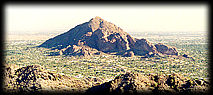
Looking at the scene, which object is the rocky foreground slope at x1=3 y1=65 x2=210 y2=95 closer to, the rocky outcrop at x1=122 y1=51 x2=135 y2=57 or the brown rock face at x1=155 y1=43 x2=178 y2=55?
the rocky outcrop at x1=122 y1=51 x2=135 y2=57

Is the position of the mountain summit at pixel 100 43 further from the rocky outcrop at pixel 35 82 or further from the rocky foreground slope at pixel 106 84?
the rocky foreground slope at pixel 106 84

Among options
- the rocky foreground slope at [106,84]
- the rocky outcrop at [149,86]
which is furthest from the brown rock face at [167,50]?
the rocky outcrop at [149,86]

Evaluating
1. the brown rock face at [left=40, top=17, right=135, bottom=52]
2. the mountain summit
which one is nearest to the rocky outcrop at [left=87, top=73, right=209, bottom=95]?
the mountain summit

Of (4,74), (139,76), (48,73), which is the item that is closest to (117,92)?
(139,76)

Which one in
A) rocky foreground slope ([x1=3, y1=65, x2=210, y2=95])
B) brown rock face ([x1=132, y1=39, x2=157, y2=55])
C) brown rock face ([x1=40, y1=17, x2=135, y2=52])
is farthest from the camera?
brown rock face ([x1=40, y1=17, x2=135, y2=52])

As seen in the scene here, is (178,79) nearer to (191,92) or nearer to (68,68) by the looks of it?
(191,92)

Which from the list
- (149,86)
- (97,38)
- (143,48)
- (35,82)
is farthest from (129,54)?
(35,82)

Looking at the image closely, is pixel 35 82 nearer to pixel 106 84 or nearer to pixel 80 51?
pixel 106 84
